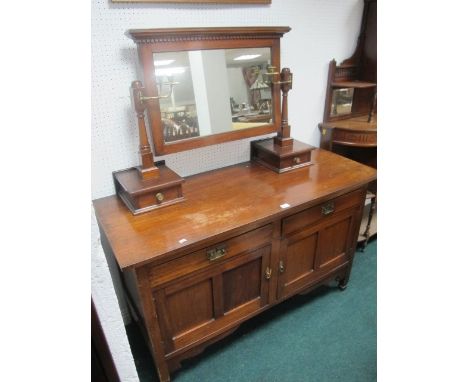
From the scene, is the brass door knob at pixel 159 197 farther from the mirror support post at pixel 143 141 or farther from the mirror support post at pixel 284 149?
the mirror support post at pixel 284 149

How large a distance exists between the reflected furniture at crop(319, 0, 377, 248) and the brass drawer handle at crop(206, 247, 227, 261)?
1.13 meters

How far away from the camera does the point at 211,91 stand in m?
1.30

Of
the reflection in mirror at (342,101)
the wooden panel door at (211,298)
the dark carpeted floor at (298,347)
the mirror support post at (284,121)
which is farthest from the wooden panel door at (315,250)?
the reflection in mirror at (342,101)

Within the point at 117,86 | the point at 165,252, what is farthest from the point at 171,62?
the point at 165,252

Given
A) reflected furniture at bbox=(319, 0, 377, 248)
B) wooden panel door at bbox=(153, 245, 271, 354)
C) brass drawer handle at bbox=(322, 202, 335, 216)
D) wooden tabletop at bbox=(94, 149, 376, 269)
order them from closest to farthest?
wooden tabletop at bbox=(94, 149, 376, 269)
wooden panel door at bbox=(153, 245, 271, 354)
brass drawer handle at bbox=(322, 202, 335, 216)
reflected furniture at bbox=(319, 0, 377, 248)

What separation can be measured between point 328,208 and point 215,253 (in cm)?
57

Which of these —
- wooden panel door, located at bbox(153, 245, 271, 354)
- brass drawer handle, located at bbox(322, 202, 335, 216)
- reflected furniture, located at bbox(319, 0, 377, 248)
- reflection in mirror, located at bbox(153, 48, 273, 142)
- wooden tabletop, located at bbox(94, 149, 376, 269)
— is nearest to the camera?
wooden tabletop, located at bbox(94, 149, 376, 269)

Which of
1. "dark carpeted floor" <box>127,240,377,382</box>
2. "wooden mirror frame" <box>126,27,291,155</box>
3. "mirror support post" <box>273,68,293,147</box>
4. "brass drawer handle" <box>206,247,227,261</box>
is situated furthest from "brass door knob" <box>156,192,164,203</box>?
"dark carpeted floor" <box>127,240,377,382</box>

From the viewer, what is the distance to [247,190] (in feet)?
4.23

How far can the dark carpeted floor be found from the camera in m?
1.34

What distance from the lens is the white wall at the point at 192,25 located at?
1.12m

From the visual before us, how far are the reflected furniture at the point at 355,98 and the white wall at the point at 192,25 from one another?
5 cm

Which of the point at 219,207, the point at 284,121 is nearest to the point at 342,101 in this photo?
the point at 284,121

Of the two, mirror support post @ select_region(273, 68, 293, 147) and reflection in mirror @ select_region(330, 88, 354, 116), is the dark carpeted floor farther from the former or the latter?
reflection in mirror @ select_region(330, 88, 354, 116)
